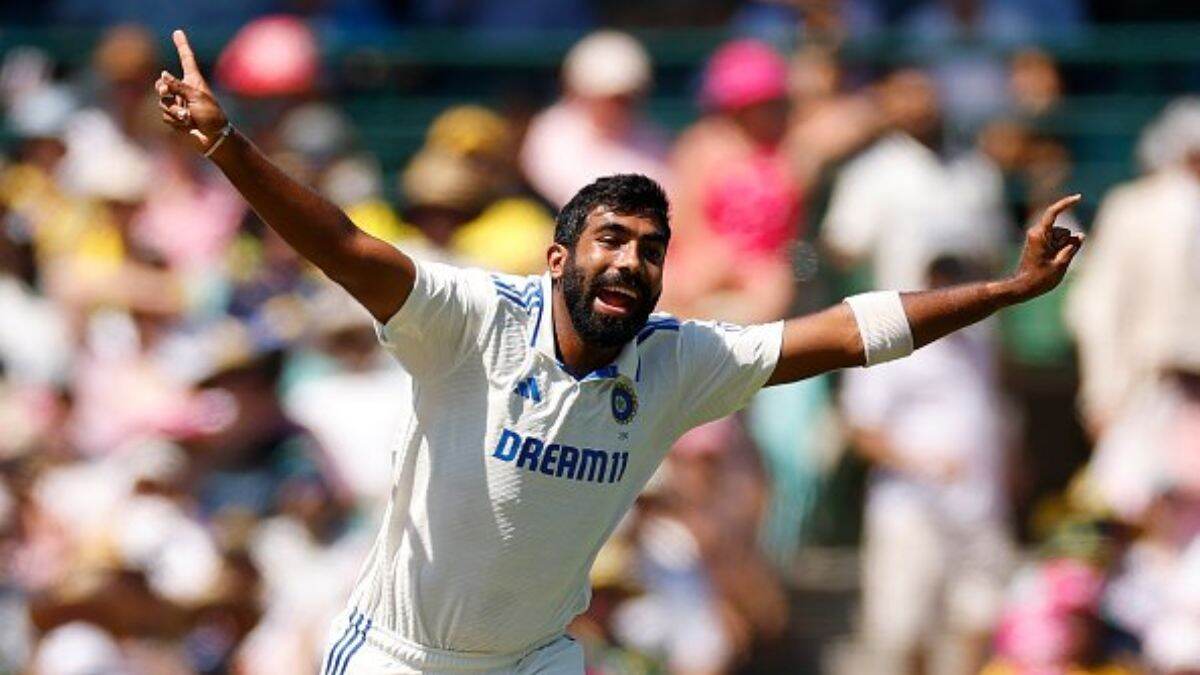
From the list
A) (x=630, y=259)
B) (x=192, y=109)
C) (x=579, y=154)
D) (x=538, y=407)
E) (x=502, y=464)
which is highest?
(x=579, y=154)

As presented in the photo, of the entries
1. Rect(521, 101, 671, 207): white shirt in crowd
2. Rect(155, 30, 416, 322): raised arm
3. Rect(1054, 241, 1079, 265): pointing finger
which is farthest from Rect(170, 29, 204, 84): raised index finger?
Rect(521, 101, 671, 207): white shirt in crowd

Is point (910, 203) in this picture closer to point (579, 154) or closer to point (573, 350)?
point (579, 154)

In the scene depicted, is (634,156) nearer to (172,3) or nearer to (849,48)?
(849,48)

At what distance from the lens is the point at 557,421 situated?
7.40m

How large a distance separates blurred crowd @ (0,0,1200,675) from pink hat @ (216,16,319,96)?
0.02 meters

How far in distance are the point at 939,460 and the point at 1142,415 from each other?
31.6 inches

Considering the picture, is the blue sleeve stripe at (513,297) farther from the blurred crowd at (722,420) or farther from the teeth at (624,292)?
the blurred crowd at (722,420)

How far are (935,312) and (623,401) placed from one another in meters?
0.91

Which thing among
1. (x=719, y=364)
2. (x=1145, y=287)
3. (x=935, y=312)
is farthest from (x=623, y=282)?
(x=1145, y=287)

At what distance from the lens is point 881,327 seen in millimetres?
7777

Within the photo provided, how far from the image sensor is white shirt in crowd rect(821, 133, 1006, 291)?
11695mm

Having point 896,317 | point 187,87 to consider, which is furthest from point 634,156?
point 187,87

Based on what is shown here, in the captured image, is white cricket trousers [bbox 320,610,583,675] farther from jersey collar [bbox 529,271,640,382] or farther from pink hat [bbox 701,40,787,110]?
pink hat [bbox 701,40,787,110]

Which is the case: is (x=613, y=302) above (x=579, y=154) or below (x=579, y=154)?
below
